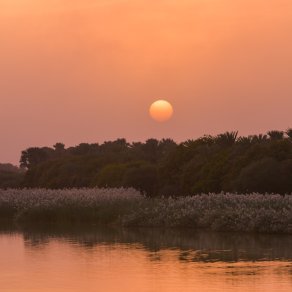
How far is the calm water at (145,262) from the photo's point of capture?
20.7 metres

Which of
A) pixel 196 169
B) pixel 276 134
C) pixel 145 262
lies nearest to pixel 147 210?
pixel 196 169

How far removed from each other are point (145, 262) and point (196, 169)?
28.6 m

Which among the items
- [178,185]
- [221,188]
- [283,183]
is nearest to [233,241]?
[283,183]

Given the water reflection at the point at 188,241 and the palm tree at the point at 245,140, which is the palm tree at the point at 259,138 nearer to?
the palm tree at the point at 245,140

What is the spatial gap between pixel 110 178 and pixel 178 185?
11.4m

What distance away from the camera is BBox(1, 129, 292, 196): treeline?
45.4 m

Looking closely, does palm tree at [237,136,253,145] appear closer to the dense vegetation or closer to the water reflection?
the dense vegetation

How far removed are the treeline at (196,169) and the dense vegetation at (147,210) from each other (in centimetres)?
418

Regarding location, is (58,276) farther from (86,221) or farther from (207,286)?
(86,221)

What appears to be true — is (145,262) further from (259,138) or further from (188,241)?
(259,138)

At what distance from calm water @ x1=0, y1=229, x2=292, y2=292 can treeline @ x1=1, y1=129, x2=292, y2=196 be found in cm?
956

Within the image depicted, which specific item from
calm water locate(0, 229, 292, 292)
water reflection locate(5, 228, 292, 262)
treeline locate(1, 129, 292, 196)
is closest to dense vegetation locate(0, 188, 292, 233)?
water reflection locate(5, 228, 292, 262)

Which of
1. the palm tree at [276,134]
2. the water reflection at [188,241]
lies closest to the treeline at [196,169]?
the palm tree at [276,134]

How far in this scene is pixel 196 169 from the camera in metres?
53.8
